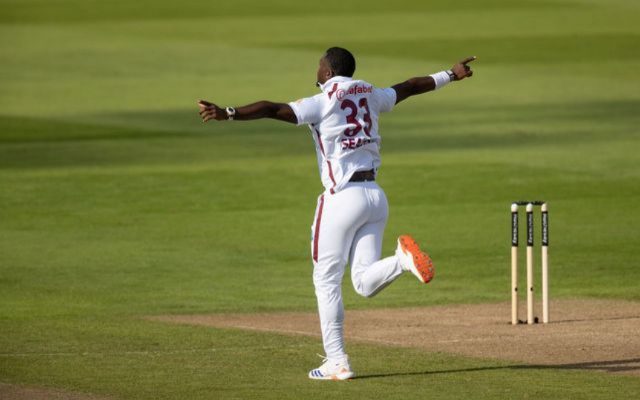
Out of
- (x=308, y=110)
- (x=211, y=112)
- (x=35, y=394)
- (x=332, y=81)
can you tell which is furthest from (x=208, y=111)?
(x=35, y=394)

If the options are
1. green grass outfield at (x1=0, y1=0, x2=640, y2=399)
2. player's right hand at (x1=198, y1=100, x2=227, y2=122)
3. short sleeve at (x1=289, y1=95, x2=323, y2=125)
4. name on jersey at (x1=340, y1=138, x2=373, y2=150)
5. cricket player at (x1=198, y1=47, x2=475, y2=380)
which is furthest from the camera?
green grass outfield at (x1=0, y1=0, x2=640, y2=399)

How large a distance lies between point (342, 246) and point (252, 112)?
1180mm

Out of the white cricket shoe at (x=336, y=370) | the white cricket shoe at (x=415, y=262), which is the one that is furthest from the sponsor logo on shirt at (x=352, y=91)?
the white cricket shoe at (x=336, y=370)

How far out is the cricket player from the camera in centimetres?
1167

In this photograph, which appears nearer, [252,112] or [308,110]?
[252,112]

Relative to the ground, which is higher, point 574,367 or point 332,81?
point 332,81

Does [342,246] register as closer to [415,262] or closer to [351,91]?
[415,262]

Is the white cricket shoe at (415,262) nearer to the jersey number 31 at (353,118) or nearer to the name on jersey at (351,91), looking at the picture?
the jersey number 31 at (353,118)

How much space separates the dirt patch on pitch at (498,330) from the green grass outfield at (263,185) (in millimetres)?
454

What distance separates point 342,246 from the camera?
11703 mm

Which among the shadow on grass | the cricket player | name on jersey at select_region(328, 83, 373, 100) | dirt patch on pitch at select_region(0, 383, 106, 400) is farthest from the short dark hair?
dirt patch on pitch at select_region(0, 383, 106, 400)

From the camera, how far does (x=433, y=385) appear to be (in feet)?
37.9

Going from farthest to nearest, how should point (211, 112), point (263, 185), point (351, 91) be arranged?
point (263, 185), point (351, 91), point (211, 112)

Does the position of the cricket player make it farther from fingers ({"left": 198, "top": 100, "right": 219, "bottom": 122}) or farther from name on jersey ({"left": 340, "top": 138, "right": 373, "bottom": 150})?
fingers ({"left": 198, "top": 100, "right": 219, "bottom": 122})
